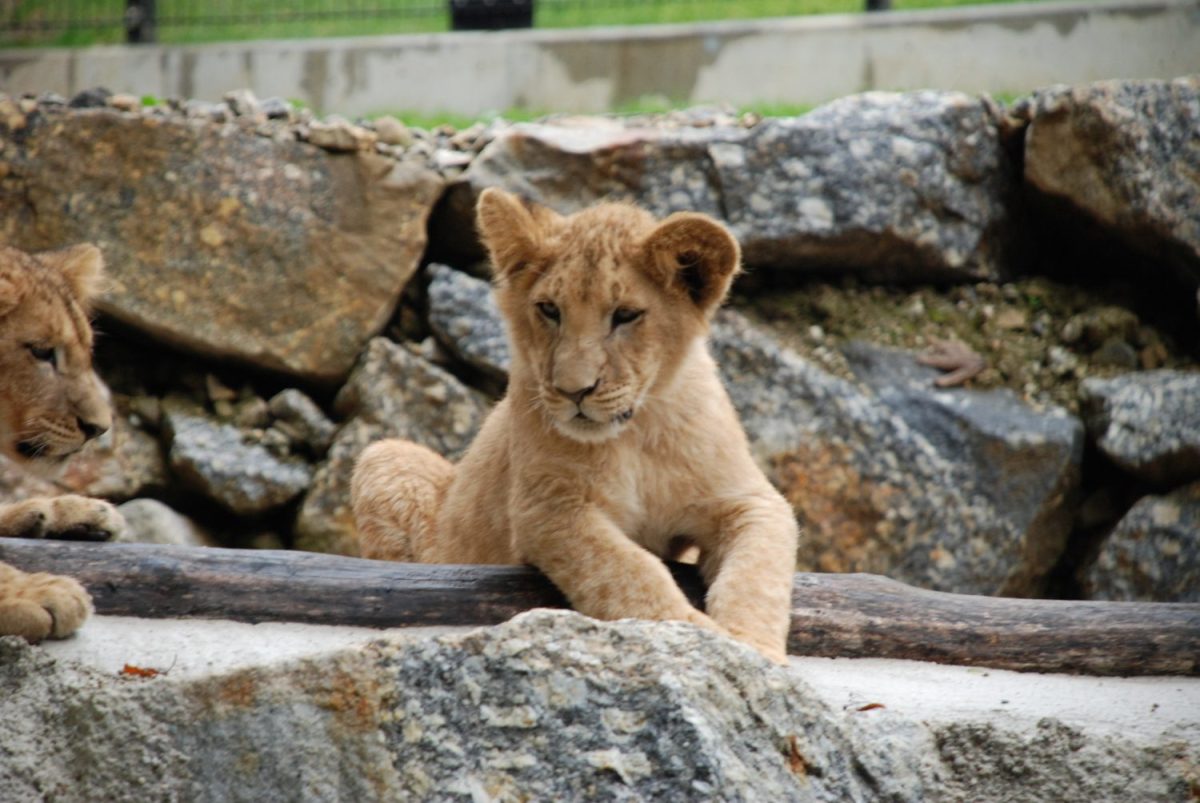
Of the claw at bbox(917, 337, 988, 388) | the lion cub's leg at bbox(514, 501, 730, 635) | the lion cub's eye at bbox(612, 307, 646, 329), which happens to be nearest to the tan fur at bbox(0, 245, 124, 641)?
the lion cub's leg at bbox(514, 501, 730, 635)

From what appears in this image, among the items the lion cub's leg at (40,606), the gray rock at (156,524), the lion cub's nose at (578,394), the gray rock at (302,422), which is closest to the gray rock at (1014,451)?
the gray rock at (302,422)

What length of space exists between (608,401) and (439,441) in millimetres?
3460

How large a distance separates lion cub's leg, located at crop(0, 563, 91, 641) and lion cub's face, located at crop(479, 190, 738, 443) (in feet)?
4.72

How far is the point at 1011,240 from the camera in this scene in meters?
7.89

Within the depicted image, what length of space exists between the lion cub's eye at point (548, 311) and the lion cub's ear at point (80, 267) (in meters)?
1.64

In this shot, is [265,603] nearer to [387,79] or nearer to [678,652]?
[678,652]

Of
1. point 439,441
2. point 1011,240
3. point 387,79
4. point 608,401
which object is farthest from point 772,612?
point 387,79

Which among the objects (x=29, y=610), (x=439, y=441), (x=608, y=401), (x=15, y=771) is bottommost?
(x=439, y=441)

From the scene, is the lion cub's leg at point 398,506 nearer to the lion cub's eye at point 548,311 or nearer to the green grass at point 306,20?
the lion cub's eye at point 548,311

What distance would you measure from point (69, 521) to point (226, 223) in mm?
3473

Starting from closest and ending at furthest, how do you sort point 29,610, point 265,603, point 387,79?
1. point 29,610
2. point 265,603
3. point 387,79

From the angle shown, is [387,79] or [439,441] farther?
[387,79]

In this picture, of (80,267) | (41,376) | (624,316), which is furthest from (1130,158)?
(41,376)

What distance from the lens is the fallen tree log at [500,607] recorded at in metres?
4.10
